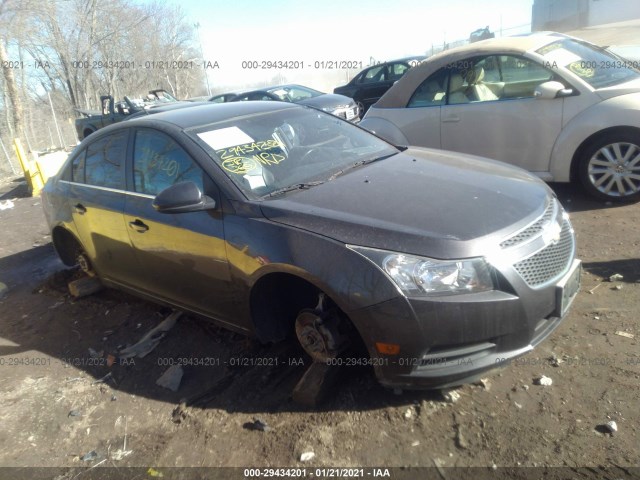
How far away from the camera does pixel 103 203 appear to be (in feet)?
13.0

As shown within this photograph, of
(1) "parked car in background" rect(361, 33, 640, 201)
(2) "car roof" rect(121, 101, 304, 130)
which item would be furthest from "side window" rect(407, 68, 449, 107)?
(2) "car roof" rect(121, 101, 304, 130)

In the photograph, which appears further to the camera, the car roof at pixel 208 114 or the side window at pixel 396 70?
the side window at pixel 396 70

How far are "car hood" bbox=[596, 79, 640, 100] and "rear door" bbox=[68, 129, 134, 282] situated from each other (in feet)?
14.4

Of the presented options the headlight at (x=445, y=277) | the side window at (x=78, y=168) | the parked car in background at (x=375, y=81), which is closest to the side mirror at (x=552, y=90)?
the headlight at (x=445, y=277)

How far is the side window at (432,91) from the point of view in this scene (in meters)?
5.89

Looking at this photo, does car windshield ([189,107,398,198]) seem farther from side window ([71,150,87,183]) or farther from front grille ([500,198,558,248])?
side window ([71,150,87,183])

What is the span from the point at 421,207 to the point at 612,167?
324 cm

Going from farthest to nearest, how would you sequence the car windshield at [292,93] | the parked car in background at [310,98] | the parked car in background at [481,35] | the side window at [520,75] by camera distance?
1. the parked car in background at [481,35]
2. the car windshield at [292,93]
3. the parked car in background at [310,98]
4. the side window at [520,75]

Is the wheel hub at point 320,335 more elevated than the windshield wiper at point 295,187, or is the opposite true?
the windshield wiper at point 295,187

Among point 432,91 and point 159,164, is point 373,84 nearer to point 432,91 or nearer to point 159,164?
point 432,91

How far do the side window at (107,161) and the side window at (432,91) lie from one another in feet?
11.6

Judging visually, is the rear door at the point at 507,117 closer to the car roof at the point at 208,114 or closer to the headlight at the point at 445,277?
the car roof at the point at 208,114

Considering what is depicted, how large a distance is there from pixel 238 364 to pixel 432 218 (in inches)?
67.0

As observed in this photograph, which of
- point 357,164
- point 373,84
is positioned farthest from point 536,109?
point 373,84
